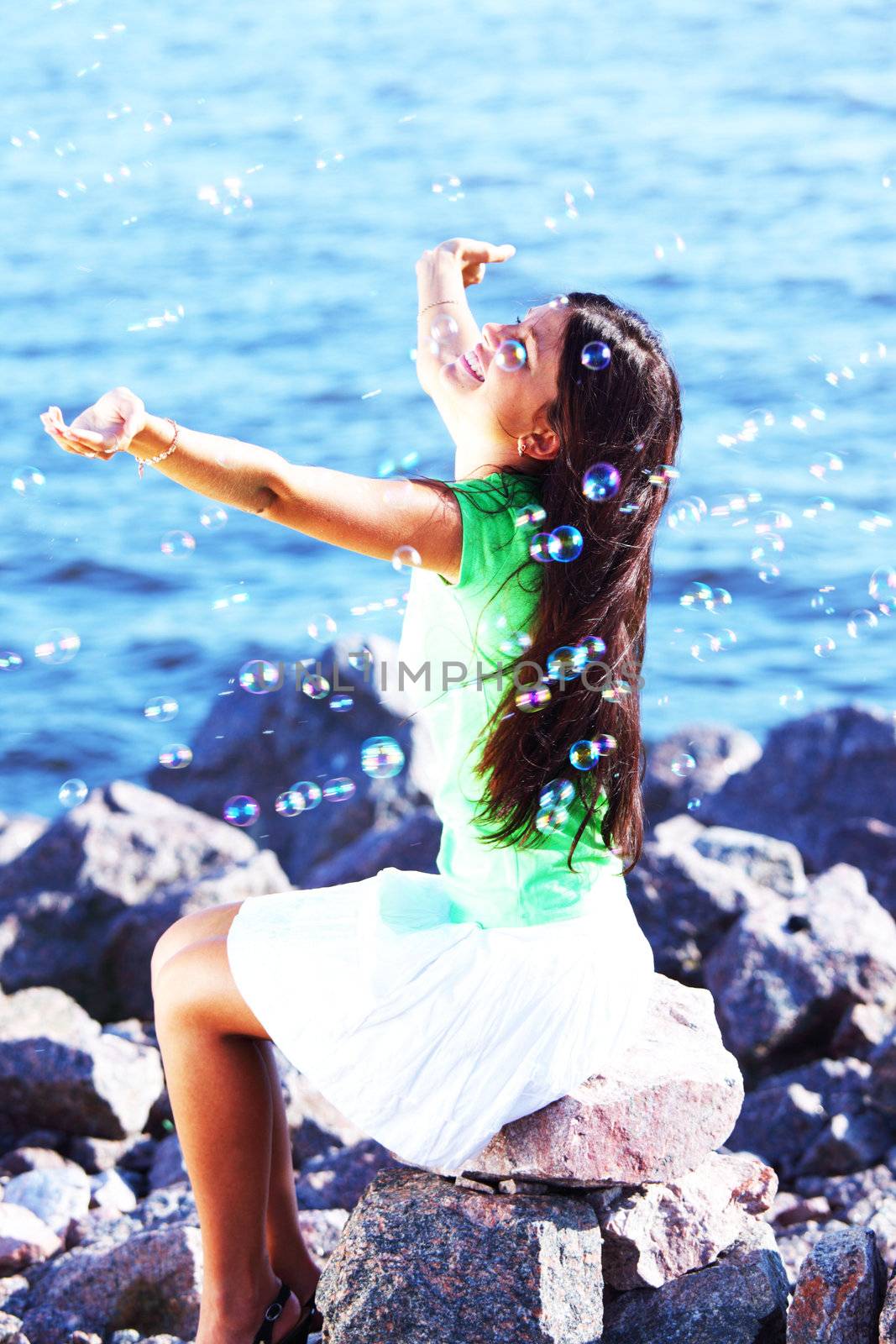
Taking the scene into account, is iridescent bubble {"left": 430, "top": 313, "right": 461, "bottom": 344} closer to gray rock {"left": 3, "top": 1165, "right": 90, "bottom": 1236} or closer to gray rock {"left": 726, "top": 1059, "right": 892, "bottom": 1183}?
gray rock {"left": 3, "top": 1165, "right": 90, "bottom": 1236}

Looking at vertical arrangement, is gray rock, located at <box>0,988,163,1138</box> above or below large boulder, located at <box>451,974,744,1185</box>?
below

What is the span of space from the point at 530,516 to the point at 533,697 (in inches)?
12.5

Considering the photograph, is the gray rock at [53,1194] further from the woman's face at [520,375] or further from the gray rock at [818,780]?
the gray rock at [818,780]

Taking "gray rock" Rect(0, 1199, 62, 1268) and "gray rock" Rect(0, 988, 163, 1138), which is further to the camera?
"gray rock" Rect(0, 988, 163, 1138)

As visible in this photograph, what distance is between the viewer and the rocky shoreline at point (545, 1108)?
2.95 metres

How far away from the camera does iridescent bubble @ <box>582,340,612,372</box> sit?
9.80 feet

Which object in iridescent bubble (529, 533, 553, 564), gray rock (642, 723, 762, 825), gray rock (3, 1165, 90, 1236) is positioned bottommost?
gray rock (642, 723, 762, 825)

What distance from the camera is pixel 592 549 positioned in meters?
3.04

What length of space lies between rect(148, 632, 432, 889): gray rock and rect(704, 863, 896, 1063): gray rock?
7.67 feet

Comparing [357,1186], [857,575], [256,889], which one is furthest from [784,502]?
[357,1186]

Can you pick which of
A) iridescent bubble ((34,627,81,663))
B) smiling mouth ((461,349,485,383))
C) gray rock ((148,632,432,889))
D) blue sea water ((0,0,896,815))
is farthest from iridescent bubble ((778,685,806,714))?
smiling mouth ((461,349,485,383))

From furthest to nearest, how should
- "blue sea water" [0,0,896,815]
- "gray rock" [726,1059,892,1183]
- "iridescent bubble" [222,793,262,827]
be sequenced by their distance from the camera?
"blue sea water" [0,0,896,815] < "gray rock" [726,1059,892,1183] < "iridescent bubble" [222,793,262,827]

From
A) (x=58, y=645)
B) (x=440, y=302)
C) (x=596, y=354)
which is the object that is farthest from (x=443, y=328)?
(x=58, y=645)

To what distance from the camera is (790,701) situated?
1035 centimetres
